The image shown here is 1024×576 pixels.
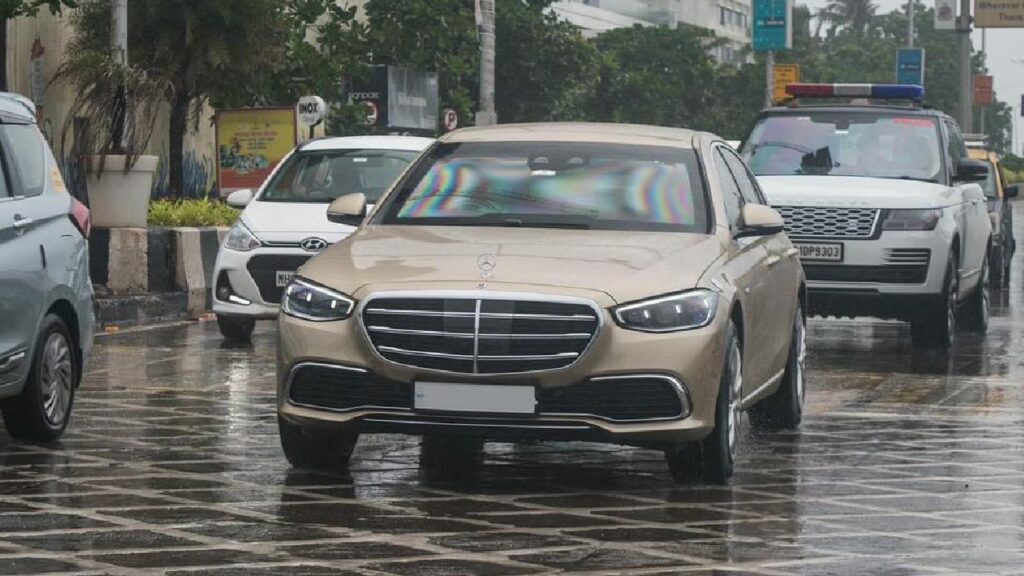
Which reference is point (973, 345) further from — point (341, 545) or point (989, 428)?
point (341, 545)

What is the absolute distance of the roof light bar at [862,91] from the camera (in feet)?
57.7

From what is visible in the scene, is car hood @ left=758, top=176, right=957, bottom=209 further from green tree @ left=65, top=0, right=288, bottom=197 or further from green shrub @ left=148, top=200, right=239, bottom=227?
green tree @ left=65, top=0, right=288, bottom=197

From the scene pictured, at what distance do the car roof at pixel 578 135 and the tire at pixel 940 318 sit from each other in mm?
6331

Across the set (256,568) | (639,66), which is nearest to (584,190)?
(256,568)

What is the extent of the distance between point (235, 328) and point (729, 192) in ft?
23.6

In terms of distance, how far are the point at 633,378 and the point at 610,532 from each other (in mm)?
827

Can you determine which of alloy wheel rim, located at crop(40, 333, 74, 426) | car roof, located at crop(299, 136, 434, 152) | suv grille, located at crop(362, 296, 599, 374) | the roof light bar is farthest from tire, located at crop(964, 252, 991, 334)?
suv grille, located at crop(362, 296, 599, 374)

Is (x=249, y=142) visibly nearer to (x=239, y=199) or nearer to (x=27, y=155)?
(x=239, y=199)

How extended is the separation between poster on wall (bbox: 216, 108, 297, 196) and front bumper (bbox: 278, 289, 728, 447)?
17393 millimetres

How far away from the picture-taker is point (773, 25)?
40.3 m

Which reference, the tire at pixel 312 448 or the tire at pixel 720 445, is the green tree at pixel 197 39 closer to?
the tire at pixel 312 448

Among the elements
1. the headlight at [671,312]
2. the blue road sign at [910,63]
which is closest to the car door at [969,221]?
the headlight at [671,312]

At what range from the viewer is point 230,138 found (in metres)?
26.0

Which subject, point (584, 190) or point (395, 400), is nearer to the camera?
point (395, 400)
